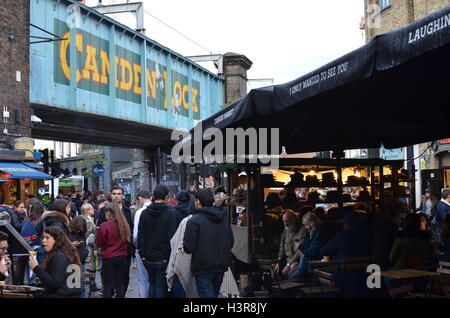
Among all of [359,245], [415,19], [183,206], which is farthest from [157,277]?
[415,19]

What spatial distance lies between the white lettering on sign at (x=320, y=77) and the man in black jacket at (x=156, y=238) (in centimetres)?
255

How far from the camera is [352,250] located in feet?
24.3

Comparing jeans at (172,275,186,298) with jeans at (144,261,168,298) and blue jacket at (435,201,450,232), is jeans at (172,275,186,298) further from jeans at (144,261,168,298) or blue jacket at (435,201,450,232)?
blue jacket at (435,201,450,232)

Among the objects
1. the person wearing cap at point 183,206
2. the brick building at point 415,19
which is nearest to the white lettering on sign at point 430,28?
the person wearing cap at point 183,206

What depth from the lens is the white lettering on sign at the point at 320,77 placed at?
17.9ft

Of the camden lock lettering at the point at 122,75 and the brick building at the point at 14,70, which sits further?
the camden lock lettering at the point at 122,75

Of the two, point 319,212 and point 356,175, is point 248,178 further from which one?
point 356,175

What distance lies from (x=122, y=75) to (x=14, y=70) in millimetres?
6616

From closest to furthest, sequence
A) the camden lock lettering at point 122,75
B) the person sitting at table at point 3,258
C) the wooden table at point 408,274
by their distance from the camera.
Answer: the person sitting at table at point 3,258 < the wooden table at point 408,274 < the camden lock lettering at point 122,75

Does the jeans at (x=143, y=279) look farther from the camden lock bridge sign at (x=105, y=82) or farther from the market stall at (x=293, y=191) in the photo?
the camden lock bridge sign at (x=105, y=82)

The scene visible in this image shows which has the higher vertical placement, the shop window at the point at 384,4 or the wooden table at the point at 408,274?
the shop window at the point at 384,4

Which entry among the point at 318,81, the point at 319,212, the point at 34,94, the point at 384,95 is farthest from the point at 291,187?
the point at 34,94

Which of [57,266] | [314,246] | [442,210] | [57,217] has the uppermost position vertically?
[57,217]

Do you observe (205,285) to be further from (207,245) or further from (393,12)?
(393,12)
